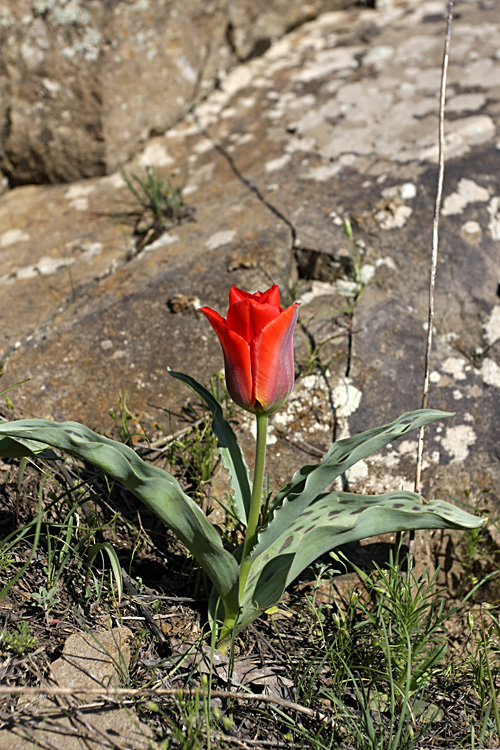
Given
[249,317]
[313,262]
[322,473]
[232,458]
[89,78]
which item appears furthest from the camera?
[89,78]

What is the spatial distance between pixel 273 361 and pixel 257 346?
49 millimetres

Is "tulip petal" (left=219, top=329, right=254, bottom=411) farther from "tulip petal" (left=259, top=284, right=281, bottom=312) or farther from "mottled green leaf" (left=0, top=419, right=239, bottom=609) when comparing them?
"mottled green leaf" (left=0, top=419, right=239, bottom=609)

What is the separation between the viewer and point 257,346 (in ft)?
3.80

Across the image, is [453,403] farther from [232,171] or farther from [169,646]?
[232,171]

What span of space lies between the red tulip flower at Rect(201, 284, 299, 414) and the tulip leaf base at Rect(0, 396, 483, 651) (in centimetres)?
20

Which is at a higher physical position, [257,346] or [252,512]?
[257,346]

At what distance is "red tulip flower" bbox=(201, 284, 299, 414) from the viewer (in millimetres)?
1146

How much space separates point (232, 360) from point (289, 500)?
12.7 inches

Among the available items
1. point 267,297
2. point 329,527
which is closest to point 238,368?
point 267,297

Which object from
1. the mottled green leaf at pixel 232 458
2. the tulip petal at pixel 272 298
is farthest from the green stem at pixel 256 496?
the tulip petal at pixel 272 298

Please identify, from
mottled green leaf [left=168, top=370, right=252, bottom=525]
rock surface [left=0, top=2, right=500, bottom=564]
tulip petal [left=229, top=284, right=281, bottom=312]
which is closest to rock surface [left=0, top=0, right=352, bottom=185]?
rock surface [left=0, top=2, right=500, bottom=564]

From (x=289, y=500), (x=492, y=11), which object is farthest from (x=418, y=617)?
(x=492, y=11)

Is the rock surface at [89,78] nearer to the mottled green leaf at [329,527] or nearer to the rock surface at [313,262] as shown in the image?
the rock surface at [313,262]

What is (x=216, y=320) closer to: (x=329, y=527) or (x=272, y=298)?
(x=272, y=298)
